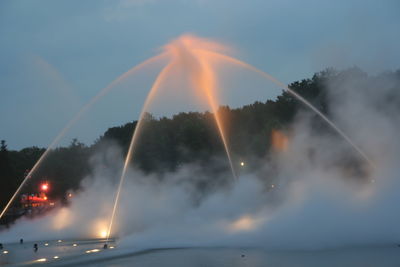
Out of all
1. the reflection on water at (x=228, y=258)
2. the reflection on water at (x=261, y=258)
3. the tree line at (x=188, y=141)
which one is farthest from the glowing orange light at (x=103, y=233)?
the tree line at (x=188, y=141)

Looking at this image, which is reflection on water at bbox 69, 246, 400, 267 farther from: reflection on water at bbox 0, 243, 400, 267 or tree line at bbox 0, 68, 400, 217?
tree line at bbox 0, 68, 400, 217

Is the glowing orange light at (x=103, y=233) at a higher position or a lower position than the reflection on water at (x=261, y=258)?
higher

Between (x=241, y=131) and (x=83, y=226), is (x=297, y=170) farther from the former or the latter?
(x=241, y=131)

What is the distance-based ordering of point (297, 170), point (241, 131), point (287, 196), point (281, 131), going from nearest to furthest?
point (287, 196), point (297, 170), point (281, 131), point (241, 131)

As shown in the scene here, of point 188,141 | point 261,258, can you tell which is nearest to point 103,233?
point 261,258

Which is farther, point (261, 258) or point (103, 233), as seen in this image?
point (103, 233)

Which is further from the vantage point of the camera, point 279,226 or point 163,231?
point 163,231

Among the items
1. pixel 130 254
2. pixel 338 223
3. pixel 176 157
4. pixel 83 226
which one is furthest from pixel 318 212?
pixel 176 157

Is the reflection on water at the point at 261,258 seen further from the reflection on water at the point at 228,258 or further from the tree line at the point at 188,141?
the tree line at the point at 188,141

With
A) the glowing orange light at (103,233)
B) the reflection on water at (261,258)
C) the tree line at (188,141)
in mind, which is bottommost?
the reflection on water at (261,258)

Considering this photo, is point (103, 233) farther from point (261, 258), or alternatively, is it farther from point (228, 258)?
point (261, 258)

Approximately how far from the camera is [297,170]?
4609 centimetres

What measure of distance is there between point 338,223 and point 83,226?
31300mm

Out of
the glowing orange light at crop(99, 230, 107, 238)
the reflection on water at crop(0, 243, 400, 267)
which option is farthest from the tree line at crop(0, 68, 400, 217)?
the reflection on water at crop(0, 243, 400, 267)
